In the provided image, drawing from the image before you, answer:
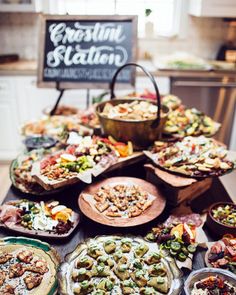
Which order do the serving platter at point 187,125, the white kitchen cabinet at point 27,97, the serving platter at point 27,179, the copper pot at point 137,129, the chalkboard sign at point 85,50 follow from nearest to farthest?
the serving platter at point 27,179 → the copper pot at point 137,129 → the serving platter at point 187,125 → the chalkboard sign at point 85,50 → the white kitchen cabinet at point 27,97

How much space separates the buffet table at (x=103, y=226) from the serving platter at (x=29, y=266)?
67mm

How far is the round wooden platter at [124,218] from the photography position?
1245mm

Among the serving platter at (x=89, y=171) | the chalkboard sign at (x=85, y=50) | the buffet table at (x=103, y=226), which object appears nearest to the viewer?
the buffet table at (x=103, y=226)

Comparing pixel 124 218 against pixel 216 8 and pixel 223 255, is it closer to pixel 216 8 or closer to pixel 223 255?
pixel 223 255

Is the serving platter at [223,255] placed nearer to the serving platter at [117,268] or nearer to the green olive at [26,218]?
the serving platter at [117,268]

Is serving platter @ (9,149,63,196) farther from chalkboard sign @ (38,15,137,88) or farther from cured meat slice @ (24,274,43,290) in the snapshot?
chalkboard sign @ (38,15,137,88)

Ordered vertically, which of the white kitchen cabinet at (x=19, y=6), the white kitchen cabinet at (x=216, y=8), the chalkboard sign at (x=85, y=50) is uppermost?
the white kitchen cabinet at (x=216, y=8)

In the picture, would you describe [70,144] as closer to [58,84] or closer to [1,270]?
[1,270]

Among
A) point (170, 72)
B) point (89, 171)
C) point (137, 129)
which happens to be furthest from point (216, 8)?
point (89, 171)

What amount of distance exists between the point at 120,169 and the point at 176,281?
774 mm

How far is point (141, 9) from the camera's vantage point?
4109 mm

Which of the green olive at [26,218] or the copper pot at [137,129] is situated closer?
the green olive at [26,218]

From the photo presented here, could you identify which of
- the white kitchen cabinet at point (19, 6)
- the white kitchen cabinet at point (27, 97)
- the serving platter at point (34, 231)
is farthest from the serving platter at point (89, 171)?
the white kitchen cabinet at point (19, 6)

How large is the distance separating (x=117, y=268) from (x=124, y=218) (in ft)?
0.79
